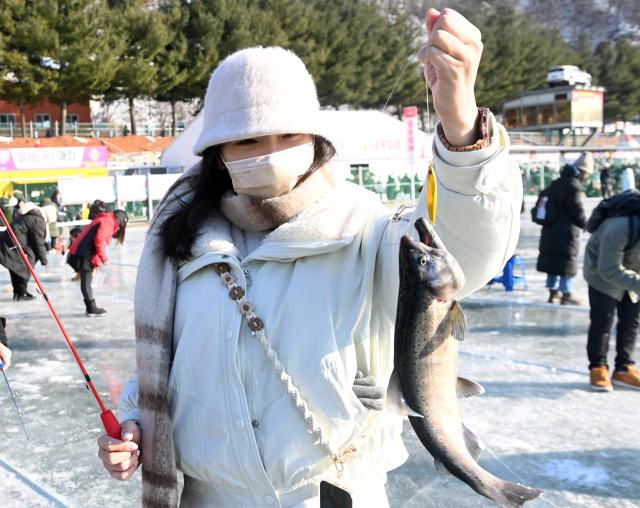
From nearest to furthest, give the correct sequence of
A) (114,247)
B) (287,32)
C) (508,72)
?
(114,247) < (287,32) < (508,72)

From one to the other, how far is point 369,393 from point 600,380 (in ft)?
11.8

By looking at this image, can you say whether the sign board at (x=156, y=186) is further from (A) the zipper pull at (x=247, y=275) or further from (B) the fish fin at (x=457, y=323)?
(B) the fish fin at (x=457, y=323)

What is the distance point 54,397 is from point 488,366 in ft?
11.3

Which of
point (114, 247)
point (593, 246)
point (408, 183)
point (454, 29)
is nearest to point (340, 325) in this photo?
point (454, 29)

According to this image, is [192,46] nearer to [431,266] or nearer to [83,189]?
[83,189]

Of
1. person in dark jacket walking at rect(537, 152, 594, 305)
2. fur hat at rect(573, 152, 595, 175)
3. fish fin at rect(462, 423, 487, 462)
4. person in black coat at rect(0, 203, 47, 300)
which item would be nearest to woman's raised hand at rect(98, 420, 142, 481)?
fish fin at rect(462, 423, 487, 462)

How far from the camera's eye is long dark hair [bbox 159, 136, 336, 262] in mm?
1587

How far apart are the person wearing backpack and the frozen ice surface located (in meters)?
0.21

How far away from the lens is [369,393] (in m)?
1.43

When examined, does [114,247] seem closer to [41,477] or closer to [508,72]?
[41,477]

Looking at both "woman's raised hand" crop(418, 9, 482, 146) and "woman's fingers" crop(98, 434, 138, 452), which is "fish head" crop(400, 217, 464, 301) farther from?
"woman's fingers" crop(98, 434, 138, 452)

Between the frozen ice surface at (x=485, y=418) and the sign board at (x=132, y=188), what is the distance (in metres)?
12.0

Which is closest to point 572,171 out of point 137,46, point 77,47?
point 77,47

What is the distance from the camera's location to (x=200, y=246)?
1.54 m
